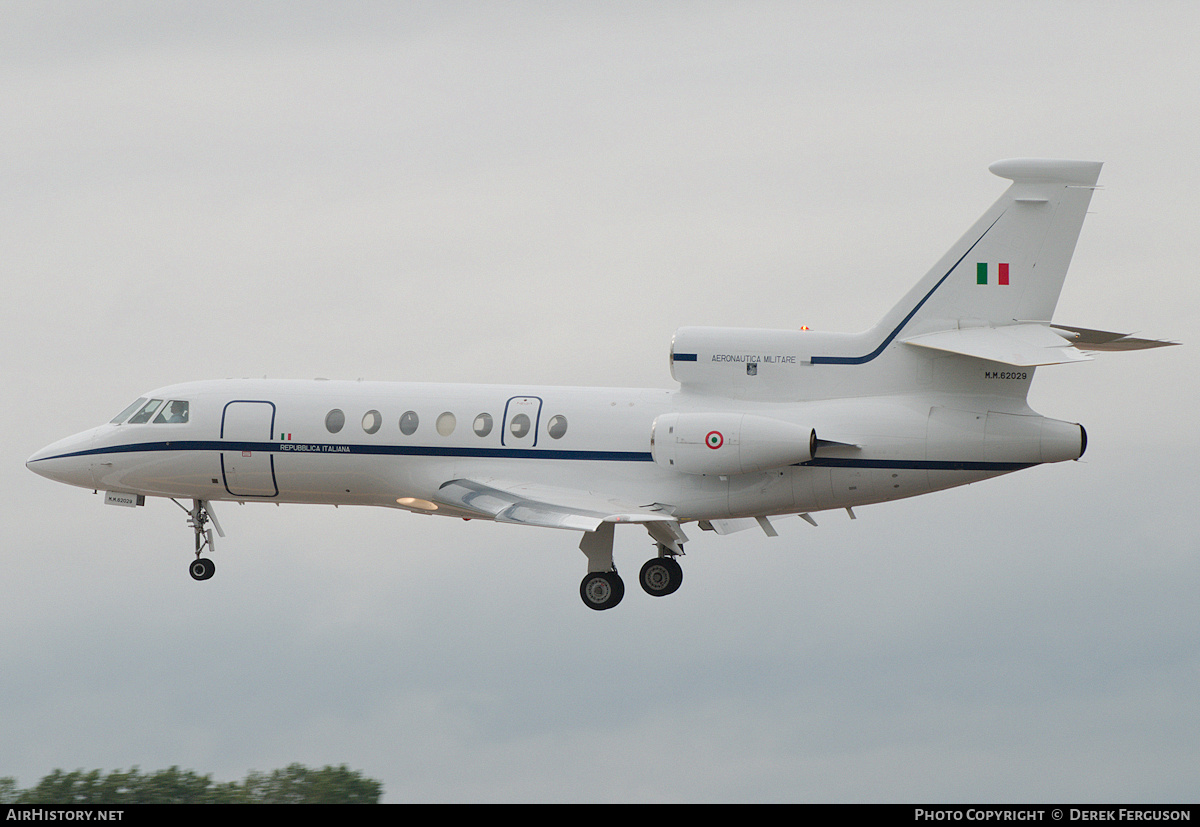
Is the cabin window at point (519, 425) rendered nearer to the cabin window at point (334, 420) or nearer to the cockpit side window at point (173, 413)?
the cabin window at point (334, 420)

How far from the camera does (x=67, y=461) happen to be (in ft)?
104

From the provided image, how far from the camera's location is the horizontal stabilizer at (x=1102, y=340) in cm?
2722

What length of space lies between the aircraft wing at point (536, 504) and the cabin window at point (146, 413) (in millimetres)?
6317

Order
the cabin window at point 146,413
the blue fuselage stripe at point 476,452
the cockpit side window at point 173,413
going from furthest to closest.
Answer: the cabin window at point 146,413
the cockpit side window at point 173,413
the blue fuselage stripe at point 476,452

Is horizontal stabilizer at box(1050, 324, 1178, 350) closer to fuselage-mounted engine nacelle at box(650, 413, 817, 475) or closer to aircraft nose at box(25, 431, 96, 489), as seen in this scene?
fuselage-mounted engine nacelle at box(650, 413, 817, 475)

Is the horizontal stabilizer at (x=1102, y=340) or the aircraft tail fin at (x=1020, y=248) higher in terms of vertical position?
the aircraft tail fin at (x=1020, y=248)

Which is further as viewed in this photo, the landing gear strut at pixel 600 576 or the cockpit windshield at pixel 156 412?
the cockpit windshield at pixel 156 412

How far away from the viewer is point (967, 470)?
27203mm

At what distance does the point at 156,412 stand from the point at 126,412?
99 centimetres

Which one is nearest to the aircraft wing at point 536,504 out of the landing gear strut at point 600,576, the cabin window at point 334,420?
the landing gear strut at point 600,576

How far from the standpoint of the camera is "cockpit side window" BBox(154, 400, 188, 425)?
30.7 meters

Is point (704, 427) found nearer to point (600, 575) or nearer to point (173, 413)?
point (600, 575)

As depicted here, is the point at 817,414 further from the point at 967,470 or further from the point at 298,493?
the point at 298,493

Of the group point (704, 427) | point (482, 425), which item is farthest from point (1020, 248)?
point (482, 425)
